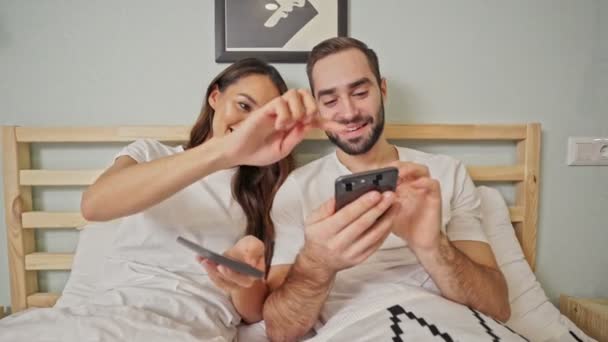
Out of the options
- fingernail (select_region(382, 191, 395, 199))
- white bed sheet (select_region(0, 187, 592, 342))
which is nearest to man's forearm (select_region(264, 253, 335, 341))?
white bed sheet (select_region(0, 187, 592, 342))

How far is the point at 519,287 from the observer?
96cm

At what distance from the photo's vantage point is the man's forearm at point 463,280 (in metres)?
0.71

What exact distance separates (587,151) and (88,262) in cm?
168

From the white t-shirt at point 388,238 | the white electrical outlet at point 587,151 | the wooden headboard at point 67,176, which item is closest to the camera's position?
the white t-shirt at point 388,238

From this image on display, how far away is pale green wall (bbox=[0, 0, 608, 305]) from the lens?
3.63 feet

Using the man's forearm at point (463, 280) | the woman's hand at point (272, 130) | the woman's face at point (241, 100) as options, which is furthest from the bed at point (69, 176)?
the woman's hand at point (272, 130)

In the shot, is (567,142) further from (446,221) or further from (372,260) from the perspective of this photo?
(372,260)

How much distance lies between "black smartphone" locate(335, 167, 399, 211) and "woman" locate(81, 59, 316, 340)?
13 centimetres

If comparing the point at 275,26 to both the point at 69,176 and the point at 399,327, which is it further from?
the point at 399,327

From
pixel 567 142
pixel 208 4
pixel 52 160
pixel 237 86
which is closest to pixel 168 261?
pixel 237 86

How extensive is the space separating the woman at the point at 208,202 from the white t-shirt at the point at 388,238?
0.06 metres

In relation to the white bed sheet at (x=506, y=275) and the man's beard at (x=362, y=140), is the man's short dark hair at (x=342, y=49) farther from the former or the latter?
the white bed sheet at (x=506, y=275)

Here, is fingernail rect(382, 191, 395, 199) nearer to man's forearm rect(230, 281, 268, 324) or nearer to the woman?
the woman

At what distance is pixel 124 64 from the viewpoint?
3.66 feet
